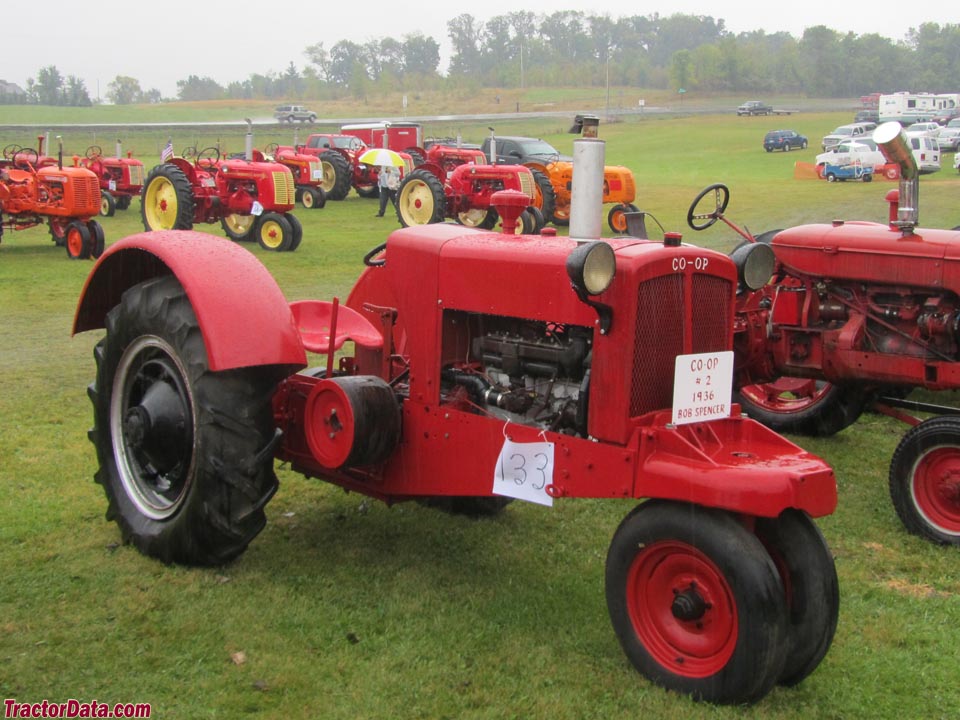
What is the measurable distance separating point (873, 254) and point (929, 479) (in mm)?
1479

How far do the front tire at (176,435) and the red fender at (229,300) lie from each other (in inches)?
5.1

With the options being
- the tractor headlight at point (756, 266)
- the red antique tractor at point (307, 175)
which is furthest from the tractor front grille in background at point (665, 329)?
the red antique tractor at point (307, 175)

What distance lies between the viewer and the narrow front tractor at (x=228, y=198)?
16.1 meters

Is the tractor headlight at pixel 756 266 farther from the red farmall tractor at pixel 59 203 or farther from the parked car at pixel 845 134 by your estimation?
the parked car at pixel 845 134

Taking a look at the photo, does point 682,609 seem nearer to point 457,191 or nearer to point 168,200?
point 168,200

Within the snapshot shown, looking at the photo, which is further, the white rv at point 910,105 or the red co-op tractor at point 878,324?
the white rv at point 910,105

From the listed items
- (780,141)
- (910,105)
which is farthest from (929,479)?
(910,105)

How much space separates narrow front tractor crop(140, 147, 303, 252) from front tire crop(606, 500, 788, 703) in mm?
13229

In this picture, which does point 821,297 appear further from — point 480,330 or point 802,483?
point 802,483

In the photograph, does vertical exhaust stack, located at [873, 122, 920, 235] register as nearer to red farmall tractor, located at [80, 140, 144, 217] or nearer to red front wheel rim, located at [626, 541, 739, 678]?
red front wheel rim, located at [626, 541, 739, 678]

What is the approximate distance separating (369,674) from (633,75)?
236 feet

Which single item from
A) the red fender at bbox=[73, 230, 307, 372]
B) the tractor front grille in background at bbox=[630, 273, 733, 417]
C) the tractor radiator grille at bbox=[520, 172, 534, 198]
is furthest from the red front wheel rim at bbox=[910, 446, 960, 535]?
the tractor radiator grille at bbox=[520, 172, 534, 198]

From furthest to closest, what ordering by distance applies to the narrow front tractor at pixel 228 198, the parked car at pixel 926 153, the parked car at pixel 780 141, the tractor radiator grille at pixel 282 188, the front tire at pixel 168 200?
the parked car at pixel 780 141, the parked car at pixel 926 153, the tractor radiator grille at pixel 282 188, the narrow front tractor at pixel 228 198, the front tire at pixel 168 200

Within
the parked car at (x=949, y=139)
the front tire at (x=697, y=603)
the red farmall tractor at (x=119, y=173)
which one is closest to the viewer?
the front tire at (x=697, y=603)
